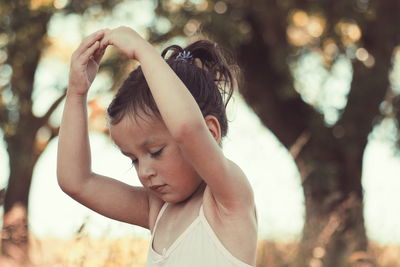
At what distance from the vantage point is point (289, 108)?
1162 centimetres

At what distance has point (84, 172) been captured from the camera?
265 cm

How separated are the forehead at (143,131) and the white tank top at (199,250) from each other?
0.23m

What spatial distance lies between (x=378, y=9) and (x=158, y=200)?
27.8 feet

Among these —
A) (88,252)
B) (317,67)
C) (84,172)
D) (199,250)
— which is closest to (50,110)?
(317,67)

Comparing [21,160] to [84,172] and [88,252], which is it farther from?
[84,172]

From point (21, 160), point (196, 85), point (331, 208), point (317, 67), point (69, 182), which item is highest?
point (196, 85)

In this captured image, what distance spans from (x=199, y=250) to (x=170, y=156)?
→ 0.84ft

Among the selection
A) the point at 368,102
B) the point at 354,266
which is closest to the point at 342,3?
the point at 368,102

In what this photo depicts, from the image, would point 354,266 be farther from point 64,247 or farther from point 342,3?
point 342,3

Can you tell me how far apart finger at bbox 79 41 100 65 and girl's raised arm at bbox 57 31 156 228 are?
0.07ft

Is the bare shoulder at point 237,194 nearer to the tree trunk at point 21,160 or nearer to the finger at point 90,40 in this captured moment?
the finger at point 90,40

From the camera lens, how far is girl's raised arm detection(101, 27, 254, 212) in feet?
7.02

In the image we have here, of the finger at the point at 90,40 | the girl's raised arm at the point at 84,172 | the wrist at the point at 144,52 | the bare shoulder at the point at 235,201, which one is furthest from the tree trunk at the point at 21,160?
the wrist at the point at 144,52

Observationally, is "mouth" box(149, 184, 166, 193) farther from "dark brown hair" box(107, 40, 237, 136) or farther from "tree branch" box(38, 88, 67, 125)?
Result: "tree branch" box(38, 88, 67, 125)
